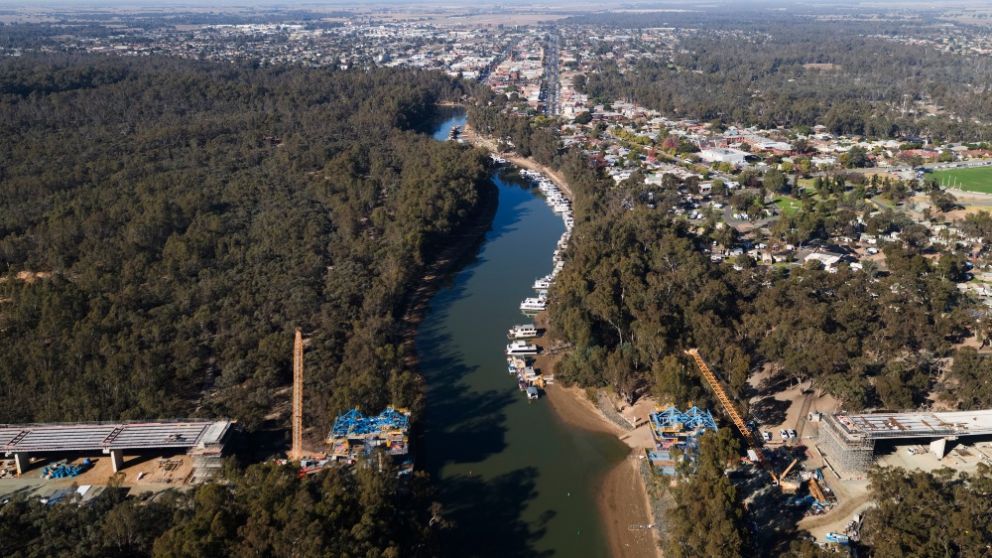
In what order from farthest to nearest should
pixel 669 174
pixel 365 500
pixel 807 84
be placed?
pixel 807 84 < pixel 669 174 < pixel 365 500

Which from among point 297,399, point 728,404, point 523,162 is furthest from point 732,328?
point 523,162

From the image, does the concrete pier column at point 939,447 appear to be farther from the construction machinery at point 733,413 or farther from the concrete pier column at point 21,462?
the concrete pier column at point 21,462

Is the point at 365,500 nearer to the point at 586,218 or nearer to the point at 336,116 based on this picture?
the point at 586,218

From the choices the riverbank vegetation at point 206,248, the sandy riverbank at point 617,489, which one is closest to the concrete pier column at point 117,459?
the riverbank vegetation at point 206,248

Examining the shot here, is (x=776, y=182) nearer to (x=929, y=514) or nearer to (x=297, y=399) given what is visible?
(x=929, y=514)

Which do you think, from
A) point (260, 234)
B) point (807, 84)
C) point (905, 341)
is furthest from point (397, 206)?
point (807, 84)
